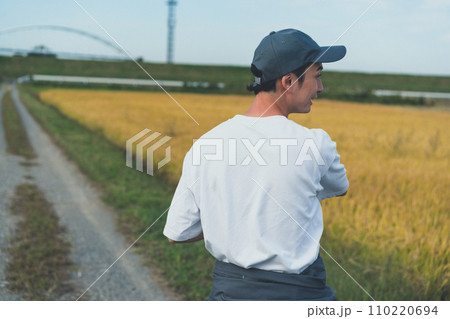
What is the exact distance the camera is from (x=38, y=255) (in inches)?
173

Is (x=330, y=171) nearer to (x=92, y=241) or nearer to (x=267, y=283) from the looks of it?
(x=267, y=283)

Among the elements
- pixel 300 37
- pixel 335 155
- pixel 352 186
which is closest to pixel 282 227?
pixel 335 155

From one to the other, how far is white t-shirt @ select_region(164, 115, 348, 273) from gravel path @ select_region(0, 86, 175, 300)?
253cm

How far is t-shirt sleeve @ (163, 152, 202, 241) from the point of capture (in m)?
1.47

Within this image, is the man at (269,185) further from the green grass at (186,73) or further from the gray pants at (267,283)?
the green grass at (186,73)

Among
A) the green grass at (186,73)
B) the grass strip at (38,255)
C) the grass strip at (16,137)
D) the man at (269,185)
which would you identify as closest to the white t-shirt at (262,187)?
the man at (269,185)

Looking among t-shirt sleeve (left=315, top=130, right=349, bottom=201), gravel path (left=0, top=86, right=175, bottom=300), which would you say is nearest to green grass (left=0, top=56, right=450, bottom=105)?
gravel path (left=0, top=86, right=175, bottom=300)

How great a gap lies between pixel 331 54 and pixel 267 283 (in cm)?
76

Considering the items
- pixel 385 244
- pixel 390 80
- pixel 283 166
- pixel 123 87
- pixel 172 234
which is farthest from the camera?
pixel 390 80

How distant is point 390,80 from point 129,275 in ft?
220

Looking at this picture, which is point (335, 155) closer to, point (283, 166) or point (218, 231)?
point (283, 166)

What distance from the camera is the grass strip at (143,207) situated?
419 cm

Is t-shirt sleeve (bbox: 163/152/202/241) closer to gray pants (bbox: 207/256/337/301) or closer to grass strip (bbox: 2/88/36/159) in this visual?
gray pants (bbox: 207/256/337/301)

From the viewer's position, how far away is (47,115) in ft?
64.8
